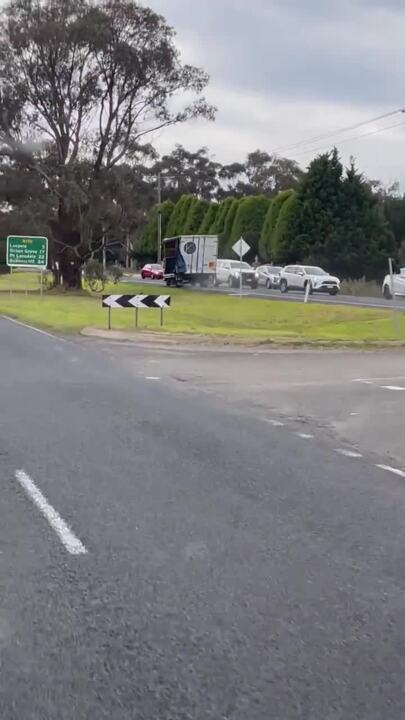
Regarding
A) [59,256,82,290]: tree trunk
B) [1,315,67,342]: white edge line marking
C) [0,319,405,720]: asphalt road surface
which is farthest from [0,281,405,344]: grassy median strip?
[0,319,405,720]: asphalt road surface

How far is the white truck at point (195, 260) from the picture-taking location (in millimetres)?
66188

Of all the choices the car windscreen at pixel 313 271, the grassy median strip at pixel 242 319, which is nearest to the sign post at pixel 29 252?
the grassy median strip at pixel 242 319

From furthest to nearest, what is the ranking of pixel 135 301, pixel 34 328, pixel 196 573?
pixel 34 328 → pixel 135 301 → pixel 196 573

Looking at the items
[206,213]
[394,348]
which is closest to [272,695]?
[394,348]

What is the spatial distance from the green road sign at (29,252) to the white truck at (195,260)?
12460 millimetres

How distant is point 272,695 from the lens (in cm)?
464

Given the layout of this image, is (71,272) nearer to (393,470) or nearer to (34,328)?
(34,328)

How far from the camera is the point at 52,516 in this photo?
803 centimetres

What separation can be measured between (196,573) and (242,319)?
114ft

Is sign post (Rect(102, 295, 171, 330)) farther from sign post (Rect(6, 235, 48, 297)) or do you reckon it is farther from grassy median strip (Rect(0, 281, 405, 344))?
sign post (Rect(6, 235, 48, 297))

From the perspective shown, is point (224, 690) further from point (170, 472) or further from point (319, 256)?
point (319, 256)

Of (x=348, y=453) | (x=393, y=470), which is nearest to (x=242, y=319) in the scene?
(x=348, y=453)

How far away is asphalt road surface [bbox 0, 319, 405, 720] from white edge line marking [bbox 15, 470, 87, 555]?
0.02 meters

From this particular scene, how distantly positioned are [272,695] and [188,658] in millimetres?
593
